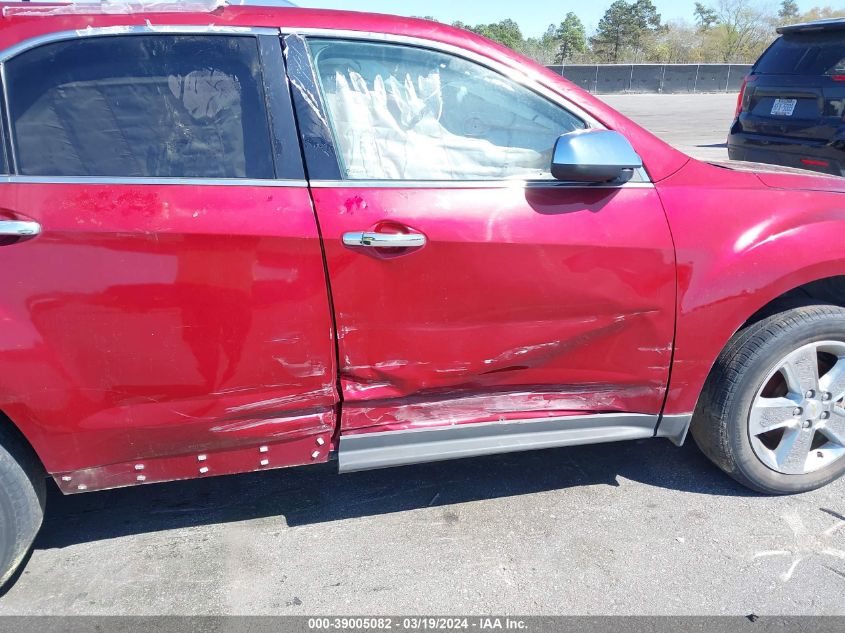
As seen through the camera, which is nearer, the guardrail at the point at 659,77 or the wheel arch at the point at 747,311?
the wheel arch at the point at 747,311

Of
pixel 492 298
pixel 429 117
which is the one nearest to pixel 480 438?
pixel 492 298

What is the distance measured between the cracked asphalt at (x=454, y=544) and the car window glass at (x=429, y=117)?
139 cm

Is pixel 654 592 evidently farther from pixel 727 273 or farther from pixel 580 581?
pixel 727 273

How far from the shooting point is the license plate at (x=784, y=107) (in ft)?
19.5

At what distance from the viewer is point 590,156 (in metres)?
2.25

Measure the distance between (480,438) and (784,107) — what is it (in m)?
5.25

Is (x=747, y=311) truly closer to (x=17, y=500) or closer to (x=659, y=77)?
(x=17, y=500)

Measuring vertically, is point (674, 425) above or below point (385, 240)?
below

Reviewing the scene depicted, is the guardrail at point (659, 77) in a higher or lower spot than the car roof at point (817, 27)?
lower

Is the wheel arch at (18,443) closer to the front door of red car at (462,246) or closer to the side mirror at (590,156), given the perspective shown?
the front door of red car at (462,246)

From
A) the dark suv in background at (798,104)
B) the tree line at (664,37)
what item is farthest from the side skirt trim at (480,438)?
the tree line at (664,37)

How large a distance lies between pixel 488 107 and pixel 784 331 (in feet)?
4.72

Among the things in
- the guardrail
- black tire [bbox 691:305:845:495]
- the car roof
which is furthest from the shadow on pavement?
the guardrail

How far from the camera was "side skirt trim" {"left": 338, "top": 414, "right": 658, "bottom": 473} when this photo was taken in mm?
2432
